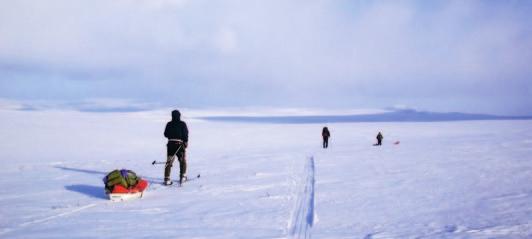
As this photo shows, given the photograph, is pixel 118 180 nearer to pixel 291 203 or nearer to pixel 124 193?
pixel 124 193

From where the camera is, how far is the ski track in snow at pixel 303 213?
6188 millimetres

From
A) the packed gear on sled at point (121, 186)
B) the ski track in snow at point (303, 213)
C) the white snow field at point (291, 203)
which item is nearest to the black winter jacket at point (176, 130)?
the white snow field at point (291, 203)

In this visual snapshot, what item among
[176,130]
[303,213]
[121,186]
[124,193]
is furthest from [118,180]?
[303,213]

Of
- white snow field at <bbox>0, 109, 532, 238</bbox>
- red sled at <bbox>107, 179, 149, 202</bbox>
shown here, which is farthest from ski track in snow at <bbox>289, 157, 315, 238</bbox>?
red sled at <bbox>107, 179, 149, 202</bbox>

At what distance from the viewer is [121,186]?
28.8 ft

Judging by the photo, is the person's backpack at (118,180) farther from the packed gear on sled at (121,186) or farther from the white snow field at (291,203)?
the white snow field at (291,203)

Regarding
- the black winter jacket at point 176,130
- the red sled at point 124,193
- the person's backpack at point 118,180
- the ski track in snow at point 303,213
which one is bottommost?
the ski track in snow at point 303,213

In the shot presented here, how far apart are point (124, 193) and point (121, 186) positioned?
0.17 meters

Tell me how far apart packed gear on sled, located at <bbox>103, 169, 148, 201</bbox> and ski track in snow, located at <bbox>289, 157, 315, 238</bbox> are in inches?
144

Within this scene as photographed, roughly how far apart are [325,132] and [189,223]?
18749 mm

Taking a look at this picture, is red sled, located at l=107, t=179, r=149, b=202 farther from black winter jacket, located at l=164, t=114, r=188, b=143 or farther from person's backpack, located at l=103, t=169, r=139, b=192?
black winter jacket, located at l=164, t=114, r=188, b=143

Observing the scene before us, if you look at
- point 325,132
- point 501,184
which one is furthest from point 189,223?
point 325,132

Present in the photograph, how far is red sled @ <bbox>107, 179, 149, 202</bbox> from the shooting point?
8.73m

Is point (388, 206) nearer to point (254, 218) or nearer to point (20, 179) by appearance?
point (254, 218)
